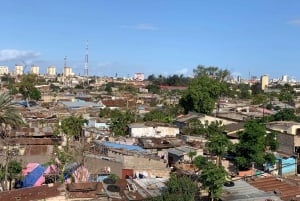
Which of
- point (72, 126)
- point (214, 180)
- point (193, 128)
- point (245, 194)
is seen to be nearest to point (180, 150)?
point (193, 128)

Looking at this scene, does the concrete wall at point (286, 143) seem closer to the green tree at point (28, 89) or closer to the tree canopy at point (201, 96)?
the tree canopy at point (201, 96)

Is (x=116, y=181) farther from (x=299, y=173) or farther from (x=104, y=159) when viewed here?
(x=299, y=173)

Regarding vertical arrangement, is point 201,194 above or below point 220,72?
below

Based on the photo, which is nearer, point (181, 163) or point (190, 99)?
point (181, 163)

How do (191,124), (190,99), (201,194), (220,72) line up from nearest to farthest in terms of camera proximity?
1. (201,194)
2. (191,124)
3. (190,99)
4. (220,72)

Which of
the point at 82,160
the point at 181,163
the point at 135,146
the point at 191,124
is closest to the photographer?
the point at 82,160

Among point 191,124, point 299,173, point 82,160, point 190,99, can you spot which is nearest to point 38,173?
point 82,160

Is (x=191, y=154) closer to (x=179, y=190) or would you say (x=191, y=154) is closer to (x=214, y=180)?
(x=214, y=180)
